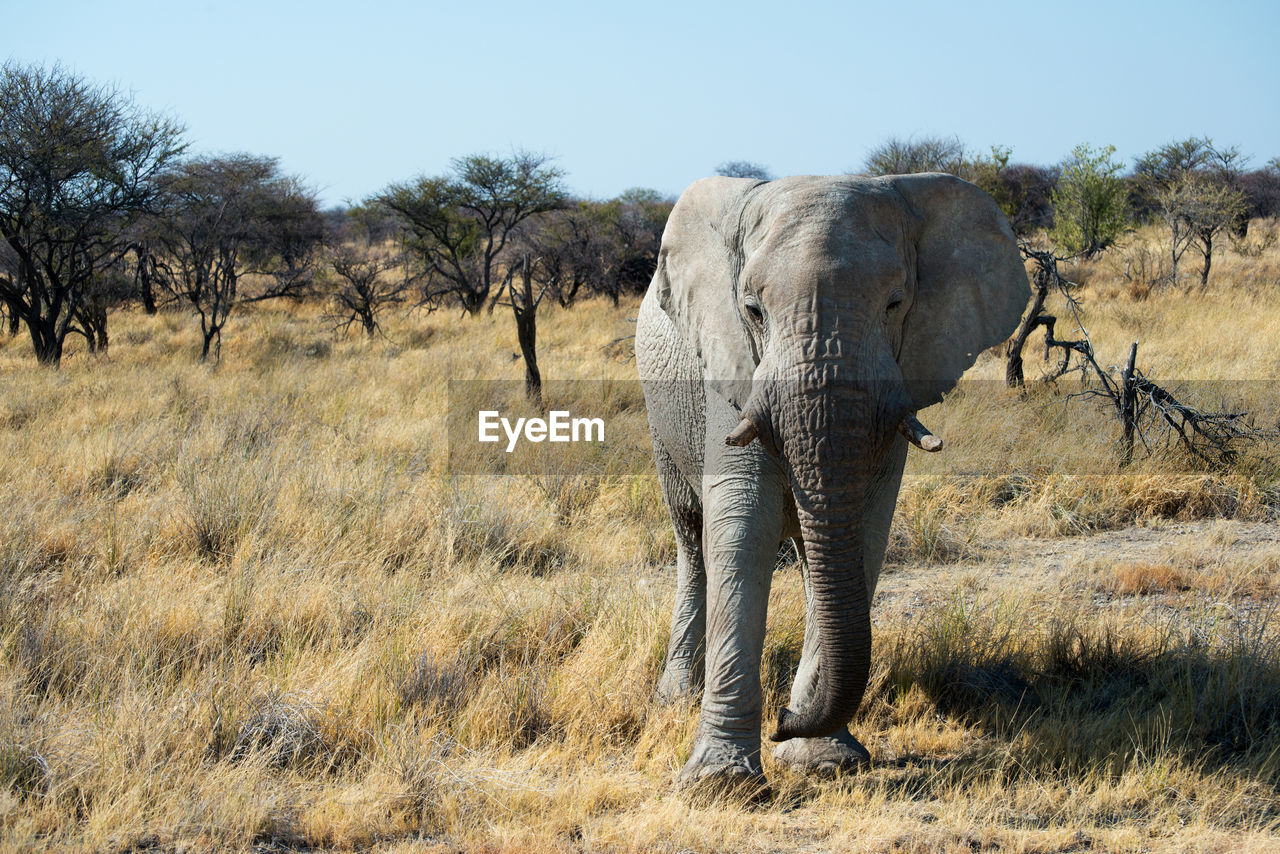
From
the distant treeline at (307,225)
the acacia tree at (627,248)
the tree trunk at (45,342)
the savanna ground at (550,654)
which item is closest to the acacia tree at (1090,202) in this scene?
the distant treeline at (307,225)

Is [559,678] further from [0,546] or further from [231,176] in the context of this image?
[231,176]

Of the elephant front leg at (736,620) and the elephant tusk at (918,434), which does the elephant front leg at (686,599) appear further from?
the elephant tusk at (918,434)

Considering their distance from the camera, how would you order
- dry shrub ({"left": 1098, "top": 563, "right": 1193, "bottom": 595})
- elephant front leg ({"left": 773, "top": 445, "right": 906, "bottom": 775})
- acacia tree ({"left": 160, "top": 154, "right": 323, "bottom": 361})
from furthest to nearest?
acacia tree ({"left": 160, "top": 154, "right": 323, "bottom": 361}), dry shrub ({"left": 1098, "top": 563, "right": 1193, "bottom": 595}), elephant front leg ({"left": 773, "top": 445, "right": 906, "bottom": 775})

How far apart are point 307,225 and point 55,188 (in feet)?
38.1

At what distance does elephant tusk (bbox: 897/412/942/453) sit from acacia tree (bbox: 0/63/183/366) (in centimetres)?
1244

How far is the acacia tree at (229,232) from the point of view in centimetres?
1547

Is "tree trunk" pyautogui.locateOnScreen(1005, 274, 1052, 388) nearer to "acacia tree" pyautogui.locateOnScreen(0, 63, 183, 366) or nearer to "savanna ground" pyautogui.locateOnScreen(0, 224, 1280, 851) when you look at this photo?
"savanna ground" pyautogui.locateOnScreen(0, 224, 1280, 851)

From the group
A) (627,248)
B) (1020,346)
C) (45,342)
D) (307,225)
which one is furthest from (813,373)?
(307,225)

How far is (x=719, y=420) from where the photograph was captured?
333 centimetres

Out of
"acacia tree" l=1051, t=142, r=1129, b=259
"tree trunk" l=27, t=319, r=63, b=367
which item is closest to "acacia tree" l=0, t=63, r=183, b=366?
"tree trunk" l=27, t=319, r=63, b=367

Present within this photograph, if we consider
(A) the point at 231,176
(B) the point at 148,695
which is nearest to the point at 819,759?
(B) the point at 148,695

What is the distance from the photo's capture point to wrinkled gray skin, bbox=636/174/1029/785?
282 centimetres

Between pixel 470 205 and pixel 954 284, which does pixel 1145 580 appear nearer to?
pixel 954 284

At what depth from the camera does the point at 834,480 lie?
2826mm
